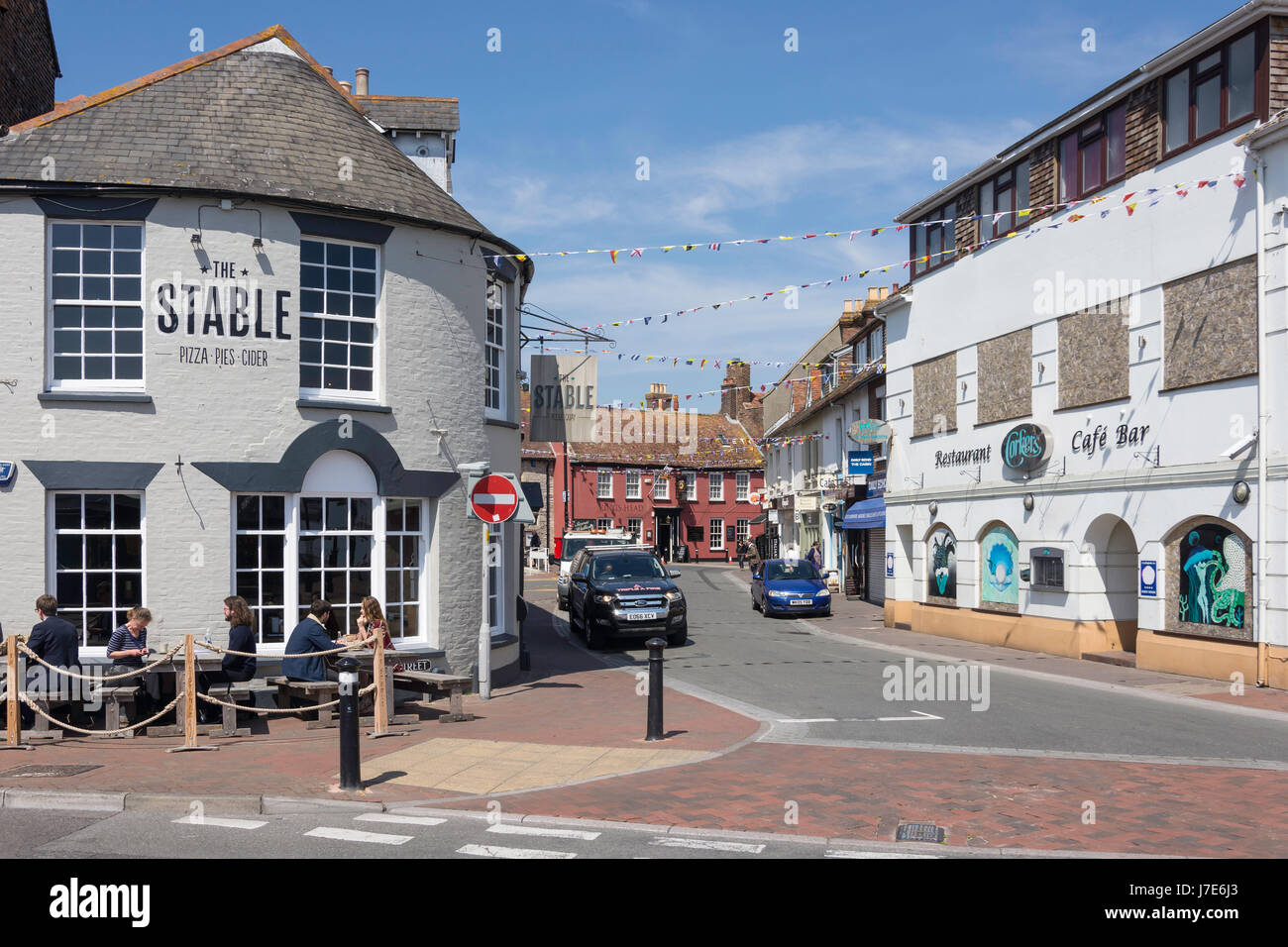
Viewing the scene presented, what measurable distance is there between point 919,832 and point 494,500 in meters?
7.81

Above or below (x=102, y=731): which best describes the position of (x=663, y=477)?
above

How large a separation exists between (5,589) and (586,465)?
5369 cm

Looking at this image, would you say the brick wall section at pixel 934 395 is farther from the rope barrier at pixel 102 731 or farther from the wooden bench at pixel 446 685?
the rope barrier at pixel 102 731

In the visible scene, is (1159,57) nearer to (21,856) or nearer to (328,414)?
(328,414)

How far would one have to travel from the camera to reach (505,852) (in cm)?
720

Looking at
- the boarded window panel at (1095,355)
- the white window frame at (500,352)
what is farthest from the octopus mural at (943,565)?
the white window frame at (500,352)

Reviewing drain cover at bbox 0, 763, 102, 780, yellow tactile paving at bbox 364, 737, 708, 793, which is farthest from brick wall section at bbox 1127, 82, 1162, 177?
drain cover at bbox 0, 763, 102, 780

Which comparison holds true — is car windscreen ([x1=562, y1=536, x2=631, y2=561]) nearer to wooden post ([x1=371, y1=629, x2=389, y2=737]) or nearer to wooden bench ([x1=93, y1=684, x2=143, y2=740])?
wooden post ([x1=371, y1=629, x2=389, y2=737])

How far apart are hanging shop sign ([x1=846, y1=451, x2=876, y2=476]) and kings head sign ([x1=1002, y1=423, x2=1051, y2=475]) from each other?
1194 cm

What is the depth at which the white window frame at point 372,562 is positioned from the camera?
534 inches

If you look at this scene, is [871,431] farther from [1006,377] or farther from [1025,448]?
[1025,448]

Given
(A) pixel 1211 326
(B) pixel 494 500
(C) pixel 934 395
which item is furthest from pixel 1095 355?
(B) pixel 494 500

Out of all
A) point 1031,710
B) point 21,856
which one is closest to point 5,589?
point 21,856
